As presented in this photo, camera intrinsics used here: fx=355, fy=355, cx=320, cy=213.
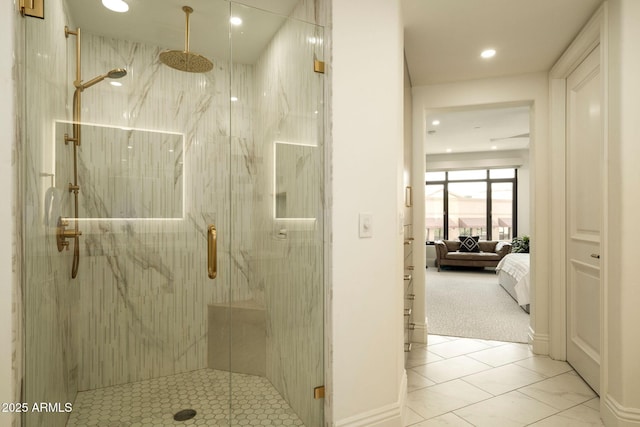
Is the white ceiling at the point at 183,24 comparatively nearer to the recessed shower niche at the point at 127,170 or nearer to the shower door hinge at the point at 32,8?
the shower door hinge at the point at 32,8

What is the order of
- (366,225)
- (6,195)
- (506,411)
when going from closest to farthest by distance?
(6,195) → (366,225) → (506,411)

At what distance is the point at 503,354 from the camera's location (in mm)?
3174

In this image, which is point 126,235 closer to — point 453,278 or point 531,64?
point 531,64

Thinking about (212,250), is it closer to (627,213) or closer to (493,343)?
(627,213)

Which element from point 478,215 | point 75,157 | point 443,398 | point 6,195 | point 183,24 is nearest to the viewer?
point 6,195

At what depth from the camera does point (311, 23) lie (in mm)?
1840

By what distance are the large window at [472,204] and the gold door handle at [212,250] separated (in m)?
8.04

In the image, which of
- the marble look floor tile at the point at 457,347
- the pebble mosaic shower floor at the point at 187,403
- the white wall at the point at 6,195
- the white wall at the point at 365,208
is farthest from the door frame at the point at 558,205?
the white wall at the point at 6,195

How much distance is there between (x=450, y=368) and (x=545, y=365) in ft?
2.68

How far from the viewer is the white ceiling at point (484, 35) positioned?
225 cm

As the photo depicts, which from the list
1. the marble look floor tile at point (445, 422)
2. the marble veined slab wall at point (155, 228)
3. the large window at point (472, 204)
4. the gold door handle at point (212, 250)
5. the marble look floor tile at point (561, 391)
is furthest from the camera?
the large window at point (472, 204)

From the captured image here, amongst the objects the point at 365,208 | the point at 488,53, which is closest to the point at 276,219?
the point at 365,208

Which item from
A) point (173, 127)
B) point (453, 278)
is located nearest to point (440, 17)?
point (173, 127)

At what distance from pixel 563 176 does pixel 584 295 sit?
3.21 ft
